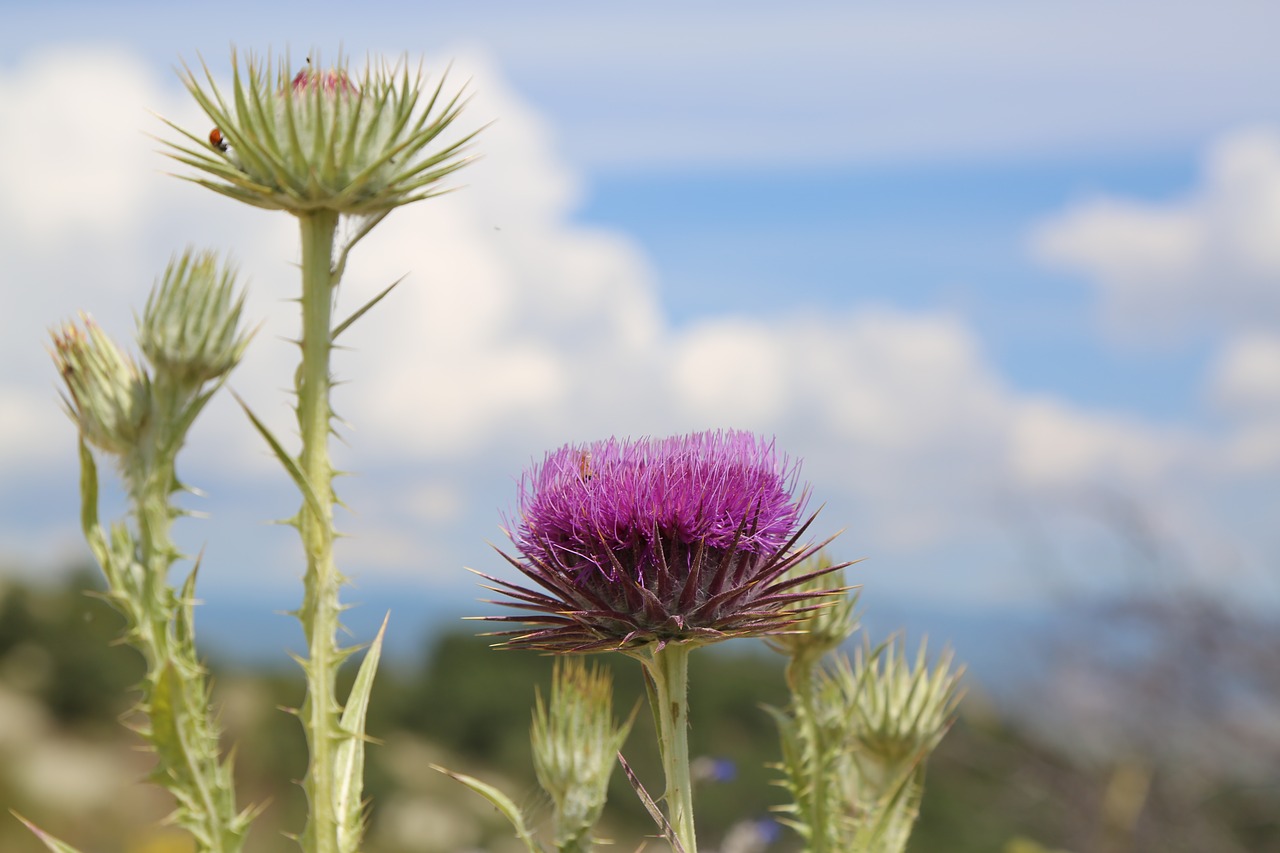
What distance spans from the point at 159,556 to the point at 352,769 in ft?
2.98

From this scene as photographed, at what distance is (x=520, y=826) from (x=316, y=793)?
0.58 meters

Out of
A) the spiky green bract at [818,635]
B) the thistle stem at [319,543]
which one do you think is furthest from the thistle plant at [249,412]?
the spiky green bract at [818,635]

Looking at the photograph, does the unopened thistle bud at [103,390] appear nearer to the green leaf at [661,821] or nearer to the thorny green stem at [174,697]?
the thorny green stem at [174,697]

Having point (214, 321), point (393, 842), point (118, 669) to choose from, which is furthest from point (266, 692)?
point (214, 321)

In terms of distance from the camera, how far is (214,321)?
12.8ft

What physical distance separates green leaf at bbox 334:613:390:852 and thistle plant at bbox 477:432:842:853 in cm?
49

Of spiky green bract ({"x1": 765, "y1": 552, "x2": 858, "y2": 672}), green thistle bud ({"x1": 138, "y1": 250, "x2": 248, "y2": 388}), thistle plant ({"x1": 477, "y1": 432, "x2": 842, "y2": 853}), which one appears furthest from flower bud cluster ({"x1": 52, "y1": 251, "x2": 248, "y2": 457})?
spiky green bract ({"x1": 765, "y1": 552, "x2": 858, "y2": 672})

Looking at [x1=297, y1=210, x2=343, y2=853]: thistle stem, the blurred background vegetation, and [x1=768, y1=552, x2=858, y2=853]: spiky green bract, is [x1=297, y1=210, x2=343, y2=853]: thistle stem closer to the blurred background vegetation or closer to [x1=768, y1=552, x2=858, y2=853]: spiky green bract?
the blurred background vegetation

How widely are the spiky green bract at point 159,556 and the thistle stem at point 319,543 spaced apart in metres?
0.31

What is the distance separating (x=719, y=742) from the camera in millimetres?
27859

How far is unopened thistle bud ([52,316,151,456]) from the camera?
3.88 metres

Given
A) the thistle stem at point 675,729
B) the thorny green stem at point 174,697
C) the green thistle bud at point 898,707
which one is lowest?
the thorny green stem at point 174,697

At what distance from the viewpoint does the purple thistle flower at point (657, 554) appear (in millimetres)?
3328

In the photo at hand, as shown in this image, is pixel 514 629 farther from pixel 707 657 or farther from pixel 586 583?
pixel 707 657
